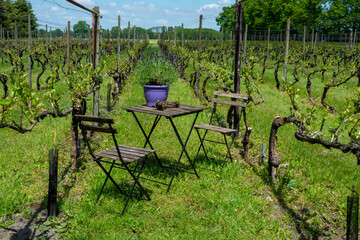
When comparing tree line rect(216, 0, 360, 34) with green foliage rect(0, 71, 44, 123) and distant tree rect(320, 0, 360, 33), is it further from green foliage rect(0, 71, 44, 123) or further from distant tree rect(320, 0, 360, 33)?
green foliage rect(0, 71, 44, 123)

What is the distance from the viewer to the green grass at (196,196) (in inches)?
132

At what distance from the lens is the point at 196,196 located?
3986mm

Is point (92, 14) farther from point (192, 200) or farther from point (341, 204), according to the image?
point (341, 204)

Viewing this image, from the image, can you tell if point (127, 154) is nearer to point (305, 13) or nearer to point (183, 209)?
point (183, 209)

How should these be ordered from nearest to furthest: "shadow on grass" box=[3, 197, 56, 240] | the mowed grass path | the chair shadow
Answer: "shadow on grass" box=[3, 197, 56, 240] < the mowed grass path < the chair shadow

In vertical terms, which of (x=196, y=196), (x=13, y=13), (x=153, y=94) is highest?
(x=13, y=13)

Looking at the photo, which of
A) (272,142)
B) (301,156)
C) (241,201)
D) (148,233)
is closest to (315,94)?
(301,156)

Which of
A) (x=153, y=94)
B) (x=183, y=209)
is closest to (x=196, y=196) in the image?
(x=183, y=209)

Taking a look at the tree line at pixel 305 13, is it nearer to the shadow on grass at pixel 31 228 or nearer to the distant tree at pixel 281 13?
the distant tree at pixel 281 13

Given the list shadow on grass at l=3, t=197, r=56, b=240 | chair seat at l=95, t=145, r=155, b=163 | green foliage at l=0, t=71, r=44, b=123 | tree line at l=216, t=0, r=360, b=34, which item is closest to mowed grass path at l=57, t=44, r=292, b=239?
shadow on grass at l=3, t=197, r=56, b=240

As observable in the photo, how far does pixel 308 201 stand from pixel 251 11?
61546 millimetres

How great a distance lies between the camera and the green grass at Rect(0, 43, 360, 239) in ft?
11.0

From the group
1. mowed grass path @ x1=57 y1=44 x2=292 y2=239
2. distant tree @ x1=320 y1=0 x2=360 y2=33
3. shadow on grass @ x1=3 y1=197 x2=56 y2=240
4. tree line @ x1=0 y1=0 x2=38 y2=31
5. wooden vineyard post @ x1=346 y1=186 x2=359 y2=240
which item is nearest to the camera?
wooden vineyard post @ x1=346 y1=186 x2=359 y2=240

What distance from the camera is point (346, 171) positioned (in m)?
4.89
